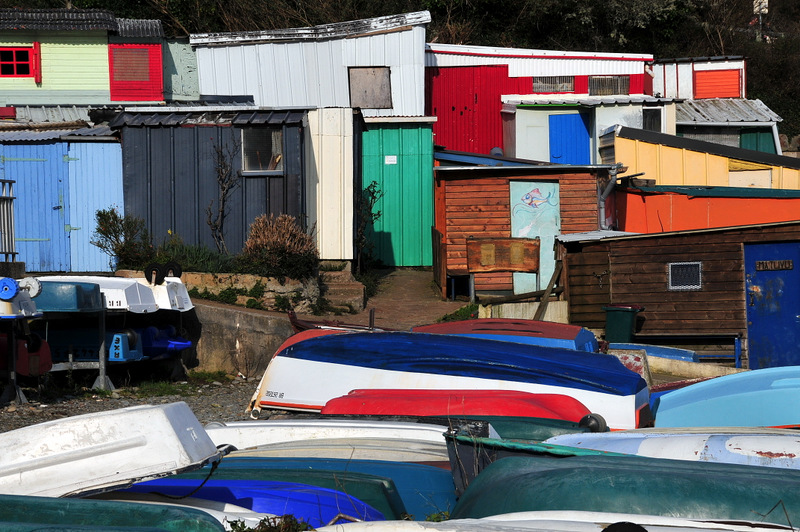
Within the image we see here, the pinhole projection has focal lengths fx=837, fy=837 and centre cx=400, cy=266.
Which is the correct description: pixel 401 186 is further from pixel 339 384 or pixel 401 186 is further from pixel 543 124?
pixel 339 384

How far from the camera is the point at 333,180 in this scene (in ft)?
48.1

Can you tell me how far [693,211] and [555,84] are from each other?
7344 mm

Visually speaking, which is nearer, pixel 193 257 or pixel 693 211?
pixel 193 257

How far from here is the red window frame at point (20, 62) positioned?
22.3 metres

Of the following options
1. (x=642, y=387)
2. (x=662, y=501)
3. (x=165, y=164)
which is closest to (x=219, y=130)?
(x=165, y=164)

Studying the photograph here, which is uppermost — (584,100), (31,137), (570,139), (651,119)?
(584,100)

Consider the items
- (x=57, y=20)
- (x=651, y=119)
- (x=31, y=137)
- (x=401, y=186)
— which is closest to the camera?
(x=31, y=137)

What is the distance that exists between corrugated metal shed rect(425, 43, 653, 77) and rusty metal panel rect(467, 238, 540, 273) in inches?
320

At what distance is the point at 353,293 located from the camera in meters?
13.9

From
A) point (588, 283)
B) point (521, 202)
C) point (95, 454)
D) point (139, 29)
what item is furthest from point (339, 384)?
point (139, 29)

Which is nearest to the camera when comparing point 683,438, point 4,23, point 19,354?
point 683,438

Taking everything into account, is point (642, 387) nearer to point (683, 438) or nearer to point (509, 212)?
point (683, 438)

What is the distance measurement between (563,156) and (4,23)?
15.1 m

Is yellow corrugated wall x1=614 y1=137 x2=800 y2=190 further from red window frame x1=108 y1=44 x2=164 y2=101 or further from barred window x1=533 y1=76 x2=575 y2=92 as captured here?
red window frame x1=108 y1=44 x2=164 y2=101
